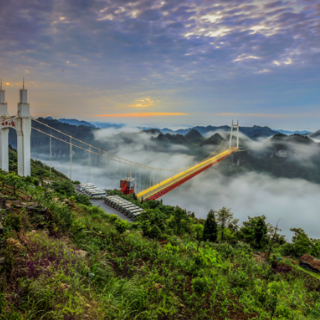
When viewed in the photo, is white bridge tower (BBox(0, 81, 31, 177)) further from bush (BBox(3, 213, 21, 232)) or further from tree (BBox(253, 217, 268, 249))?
tree (BBox(253, 217, 268, 249))

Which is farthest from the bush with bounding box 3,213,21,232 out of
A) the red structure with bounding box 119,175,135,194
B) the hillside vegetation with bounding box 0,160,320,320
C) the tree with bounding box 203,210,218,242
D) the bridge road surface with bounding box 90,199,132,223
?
the red structure with bounding box 119,175,135,194

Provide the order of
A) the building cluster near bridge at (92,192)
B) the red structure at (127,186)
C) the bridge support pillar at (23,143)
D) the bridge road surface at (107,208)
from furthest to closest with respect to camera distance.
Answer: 1. the red structure at (127,186)
2. the building cluster near bridge at (92,192)
3. the bridge support pillar at (23,143)
4. the bridge road surface at (107,208)

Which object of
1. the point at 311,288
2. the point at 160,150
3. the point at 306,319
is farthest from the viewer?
the point at 160,150

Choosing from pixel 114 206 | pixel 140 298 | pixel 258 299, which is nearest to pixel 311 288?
pixel 258 299

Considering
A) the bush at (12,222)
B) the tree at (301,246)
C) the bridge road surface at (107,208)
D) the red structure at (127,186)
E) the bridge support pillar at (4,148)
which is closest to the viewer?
the bush at (12,222)

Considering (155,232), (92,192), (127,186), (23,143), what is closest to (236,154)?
(127,186)

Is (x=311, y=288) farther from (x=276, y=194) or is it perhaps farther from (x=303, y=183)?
(x=303, y=183)

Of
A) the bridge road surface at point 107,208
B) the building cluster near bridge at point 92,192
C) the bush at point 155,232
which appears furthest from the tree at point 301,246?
the building cluster near bridge at point 92,192

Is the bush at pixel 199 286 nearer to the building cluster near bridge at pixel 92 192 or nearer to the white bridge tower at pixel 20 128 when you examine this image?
the building cluster near bridge at pixel 92 192
